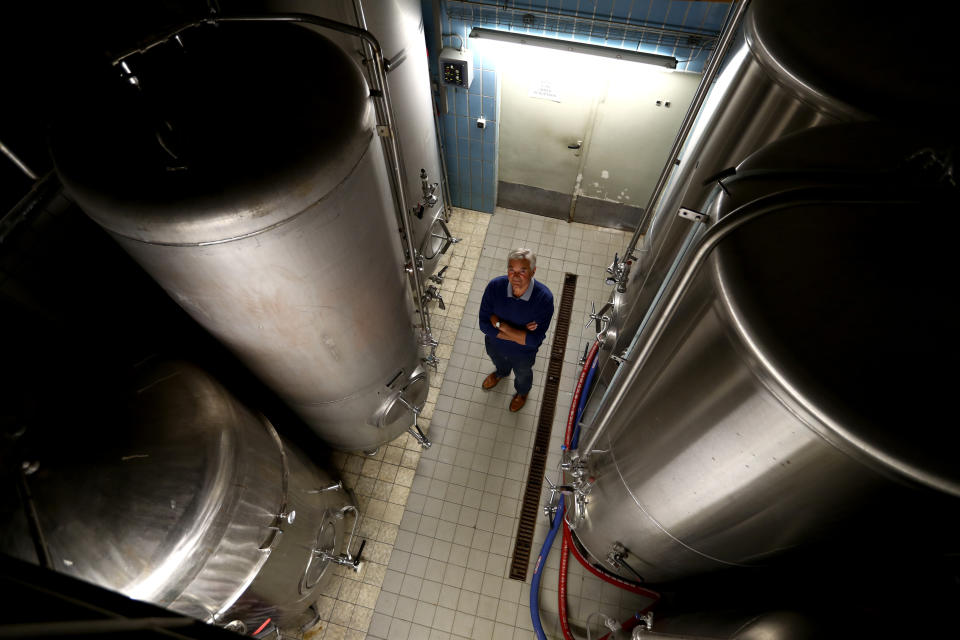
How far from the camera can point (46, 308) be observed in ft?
7.17

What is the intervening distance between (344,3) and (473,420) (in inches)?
121

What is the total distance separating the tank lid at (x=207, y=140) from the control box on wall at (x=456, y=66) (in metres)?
2.35

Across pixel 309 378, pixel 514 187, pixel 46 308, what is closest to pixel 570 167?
pixel 514 187

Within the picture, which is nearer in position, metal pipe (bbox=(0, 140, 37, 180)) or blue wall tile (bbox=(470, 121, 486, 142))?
metal pipe (bbox=(0, 140, 37, 180))

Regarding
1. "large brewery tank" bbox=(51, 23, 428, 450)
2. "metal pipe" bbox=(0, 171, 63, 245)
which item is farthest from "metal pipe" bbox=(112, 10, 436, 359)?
"metal pipe" bbox=(0, 171, 63, 245)

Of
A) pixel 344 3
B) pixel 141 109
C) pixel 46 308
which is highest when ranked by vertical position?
pixel 344 3

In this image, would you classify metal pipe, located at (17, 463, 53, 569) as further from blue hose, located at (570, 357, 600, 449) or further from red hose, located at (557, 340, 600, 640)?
blue hose, located at (570, 357, 600, 449)

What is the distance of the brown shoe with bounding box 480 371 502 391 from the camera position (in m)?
4.10

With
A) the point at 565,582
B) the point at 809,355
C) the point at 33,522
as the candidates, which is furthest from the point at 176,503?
the point at 565,582

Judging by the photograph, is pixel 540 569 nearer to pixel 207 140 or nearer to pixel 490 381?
pixel 490 381

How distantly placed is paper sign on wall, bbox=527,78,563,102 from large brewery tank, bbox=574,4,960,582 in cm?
285

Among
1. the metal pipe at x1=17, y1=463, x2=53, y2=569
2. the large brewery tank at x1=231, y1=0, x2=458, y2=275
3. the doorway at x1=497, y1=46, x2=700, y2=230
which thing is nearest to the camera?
the metal pipe at x1=17, y1=463, x2=53, y2=569

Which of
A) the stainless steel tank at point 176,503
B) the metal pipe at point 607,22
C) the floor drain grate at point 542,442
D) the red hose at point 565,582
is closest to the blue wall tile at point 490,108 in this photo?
the metal pipe at point 607,22

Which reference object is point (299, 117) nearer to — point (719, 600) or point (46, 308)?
point (46, 308)
